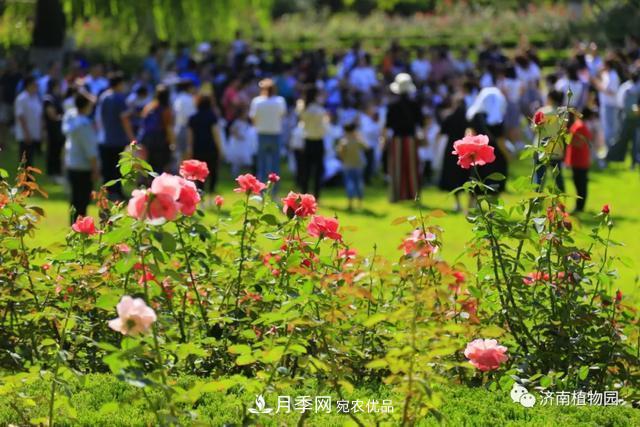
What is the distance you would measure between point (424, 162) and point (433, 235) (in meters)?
12.1

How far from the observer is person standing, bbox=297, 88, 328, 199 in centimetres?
1595

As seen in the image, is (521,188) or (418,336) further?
(521,188)

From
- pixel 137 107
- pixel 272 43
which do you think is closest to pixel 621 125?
pixel 137 107

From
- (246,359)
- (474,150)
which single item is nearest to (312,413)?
(246,359)

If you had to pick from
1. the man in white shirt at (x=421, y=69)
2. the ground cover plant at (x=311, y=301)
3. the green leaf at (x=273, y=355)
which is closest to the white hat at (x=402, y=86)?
the ground cover plant at (x=311, y=301)

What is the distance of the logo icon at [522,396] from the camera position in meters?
6.16

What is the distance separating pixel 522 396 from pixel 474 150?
120cm

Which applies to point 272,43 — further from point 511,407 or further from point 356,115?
point 511,407

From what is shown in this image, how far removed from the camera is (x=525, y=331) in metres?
6.59

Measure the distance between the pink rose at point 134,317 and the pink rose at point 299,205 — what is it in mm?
2250

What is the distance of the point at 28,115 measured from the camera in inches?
722

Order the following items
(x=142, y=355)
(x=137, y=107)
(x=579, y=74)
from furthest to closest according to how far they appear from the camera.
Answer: (x=579, y=74), (x=137, y=107), (x=142, y=355)

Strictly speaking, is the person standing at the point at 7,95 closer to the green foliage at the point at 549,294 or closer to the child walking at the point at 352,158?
the child walking at the point at 352,158

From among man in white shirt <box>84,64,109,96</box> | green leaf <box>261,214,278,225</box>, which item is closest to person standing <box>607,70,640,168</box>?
man in white shirt <box>84,64,109,96</box>
